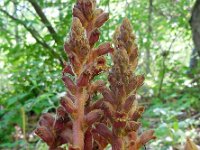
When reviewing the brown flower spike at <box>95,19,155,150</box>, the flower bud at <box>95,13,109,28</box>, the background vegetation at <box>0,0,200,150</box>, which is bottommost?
the brown flower spike at <box>95,19,155,150</box>

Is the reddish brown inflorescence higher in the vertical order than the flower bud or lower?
lower

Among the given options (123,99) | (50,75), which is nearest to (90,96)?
(123,99)

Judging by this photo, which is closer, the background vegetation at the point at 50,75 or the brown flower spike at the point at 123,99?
the brown flower spike at the point at 123,99

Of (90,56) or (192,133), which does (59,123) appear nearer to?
(90,56)

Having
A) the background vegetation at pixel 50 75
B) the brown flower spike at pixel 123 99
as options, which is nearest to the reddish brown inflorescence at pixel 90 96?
the brown flower spike at pixel 123 99

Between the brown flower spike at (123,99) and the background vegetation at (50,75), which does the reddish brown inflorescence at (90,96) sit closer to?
the brown flower spike at (123,99)

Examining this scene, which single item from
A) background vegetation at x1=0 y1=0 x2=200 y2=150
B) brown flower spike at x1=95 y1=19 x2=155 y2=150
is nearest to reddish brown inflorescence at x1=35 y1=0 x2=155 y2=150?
brown flower spike at x1=95 y1=19 x2=155 y2=150

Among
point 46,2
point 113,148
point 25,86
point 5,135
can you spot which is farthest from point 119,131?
point 5,135

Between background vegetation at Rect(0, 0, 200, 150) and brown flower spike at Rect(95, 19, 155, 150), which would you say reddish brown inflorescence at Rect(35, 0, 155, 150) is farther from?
background vegetation at Rect(0, 0, 200, 150)

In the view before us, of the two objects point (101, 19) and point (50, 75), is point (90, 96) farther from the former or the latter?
point (50, 75)
